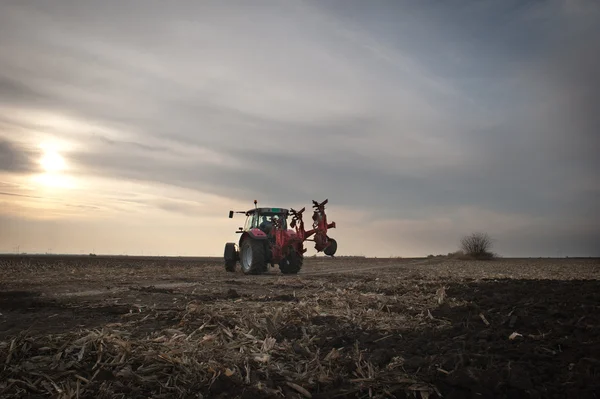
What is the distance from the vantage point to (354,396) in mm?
4668

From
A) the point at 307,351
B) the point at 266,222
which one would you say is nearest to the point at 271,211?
the point at 266,222

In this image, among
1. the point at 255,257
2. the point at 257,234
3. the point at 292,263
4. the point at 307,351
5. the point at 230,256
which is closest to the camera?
the point at 307,351

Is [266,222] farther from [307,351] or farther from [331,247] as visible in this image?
[307,351]

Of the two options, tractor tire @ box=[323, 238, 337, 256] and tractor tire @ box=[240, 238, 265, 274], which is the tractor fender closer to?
tractor tire @ box=[240, 238, 265, 274]

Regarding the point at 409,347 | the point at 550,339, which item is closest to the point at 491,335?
the point at 550,339

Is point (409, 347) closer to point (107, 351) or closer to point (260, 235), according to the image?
point (107, 351)

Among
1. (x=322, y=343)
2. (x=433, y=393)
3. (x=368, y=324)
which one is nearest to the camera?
(x=433, y=393)

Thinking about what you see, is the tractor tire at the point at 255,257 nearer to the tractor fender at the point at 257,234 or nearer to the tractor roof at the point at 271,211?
the tractor fender at the point at 257,234

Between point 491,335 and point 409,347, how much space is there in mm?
1440

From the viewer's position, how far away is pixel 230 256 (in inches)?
930

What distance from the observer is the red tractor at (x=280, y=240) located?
20.5 metres

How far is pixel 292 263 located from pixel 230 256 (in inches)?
149

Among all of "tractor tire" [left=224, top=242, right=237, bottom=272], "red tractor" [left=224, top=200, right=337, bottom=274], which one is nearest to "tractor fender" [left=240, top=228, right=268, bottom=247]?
"red tractor" [left=224, top=200, right=337, bottom=274]

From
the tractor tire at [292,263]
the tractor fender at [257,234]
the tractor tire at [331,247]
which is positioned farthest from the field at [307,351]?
the tractor tire at [292,263]
